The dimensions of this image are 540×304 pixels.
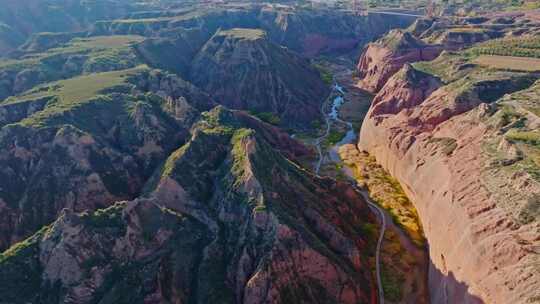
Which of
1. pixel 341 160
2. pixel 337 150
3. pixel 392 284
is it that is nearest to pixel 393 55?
pixel 337 150

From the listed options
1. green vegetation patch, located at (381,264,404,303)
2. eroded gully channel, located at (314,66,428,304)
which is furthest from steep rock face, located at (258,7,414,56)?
green vegetation patch, located at (381,264,404,303)

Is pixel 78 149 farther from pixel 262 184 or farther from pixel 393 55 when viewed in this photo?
pixel 393 55

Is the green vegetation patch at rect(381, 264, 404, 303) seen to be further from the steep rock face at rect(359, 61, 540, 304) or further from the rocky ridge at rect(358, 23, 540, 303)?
the steep rock face at rect(359, 61, 540, 304)

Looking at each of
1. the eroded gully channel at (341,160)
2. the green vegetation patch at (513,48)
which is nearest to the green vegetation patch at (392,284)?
the eroded gully channel at (341,160)

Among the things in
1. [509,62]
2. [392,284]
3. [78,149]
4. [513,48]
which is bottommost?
[392,284]

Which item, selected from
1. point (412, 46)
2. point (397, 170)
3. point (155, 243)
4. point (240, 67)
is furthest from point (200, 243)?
point (412, 46)

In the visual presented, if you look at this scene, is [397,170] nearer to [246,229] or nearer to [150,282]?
[246,229]

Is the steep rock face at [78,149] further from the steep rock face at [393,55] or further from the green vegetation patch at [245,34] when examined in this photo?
the steep rock face at [393,55]
